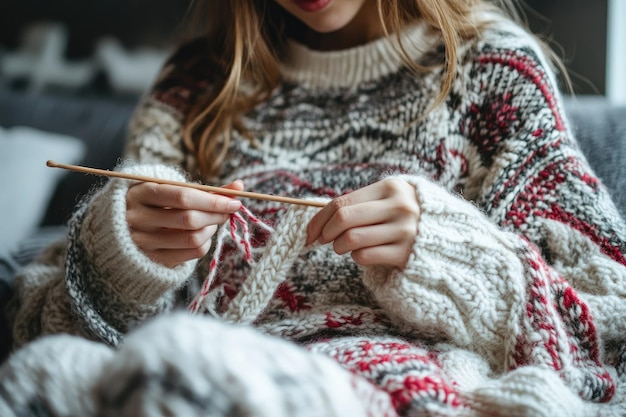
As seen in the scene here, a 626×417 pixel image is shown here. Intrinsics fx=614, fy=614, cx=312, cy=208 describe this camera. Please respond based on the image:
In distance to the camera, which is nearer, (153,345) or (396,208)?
(153,345)

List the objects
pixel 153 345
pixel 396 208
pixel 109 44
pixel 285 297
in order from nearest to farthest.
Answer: pixel 153 345, pixel 396 208, pixel 285 297, pixel 109 44

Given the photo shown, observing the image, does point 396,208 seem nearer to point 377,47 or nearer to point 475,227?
point 475,227

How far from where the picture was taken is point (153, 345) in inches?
16.5

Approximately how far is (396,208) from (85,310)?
0.39 m

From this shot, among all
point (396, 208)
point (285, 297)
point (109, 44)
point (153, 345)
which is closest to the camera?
point (153, 345)

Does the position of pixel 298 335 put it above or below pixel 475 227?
below

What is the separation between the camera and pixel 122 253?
0.72 metres

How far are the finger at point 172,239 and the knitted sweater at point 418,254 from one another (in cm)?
2

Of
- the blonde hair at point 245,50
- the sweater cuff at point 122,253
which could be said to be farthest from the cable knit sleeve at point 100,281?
the blonde hair at point 245,50

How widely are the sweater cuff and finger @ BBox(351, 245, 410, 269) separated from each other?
9.1 inches

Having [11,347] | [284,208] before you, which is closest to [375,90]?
[284,208]

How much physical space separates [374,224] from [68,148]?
910 millimetres

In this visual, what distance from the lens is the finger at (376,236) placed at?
652 mm

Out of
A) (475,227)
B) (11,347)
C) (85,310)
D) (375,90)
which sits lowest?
(11,347)
